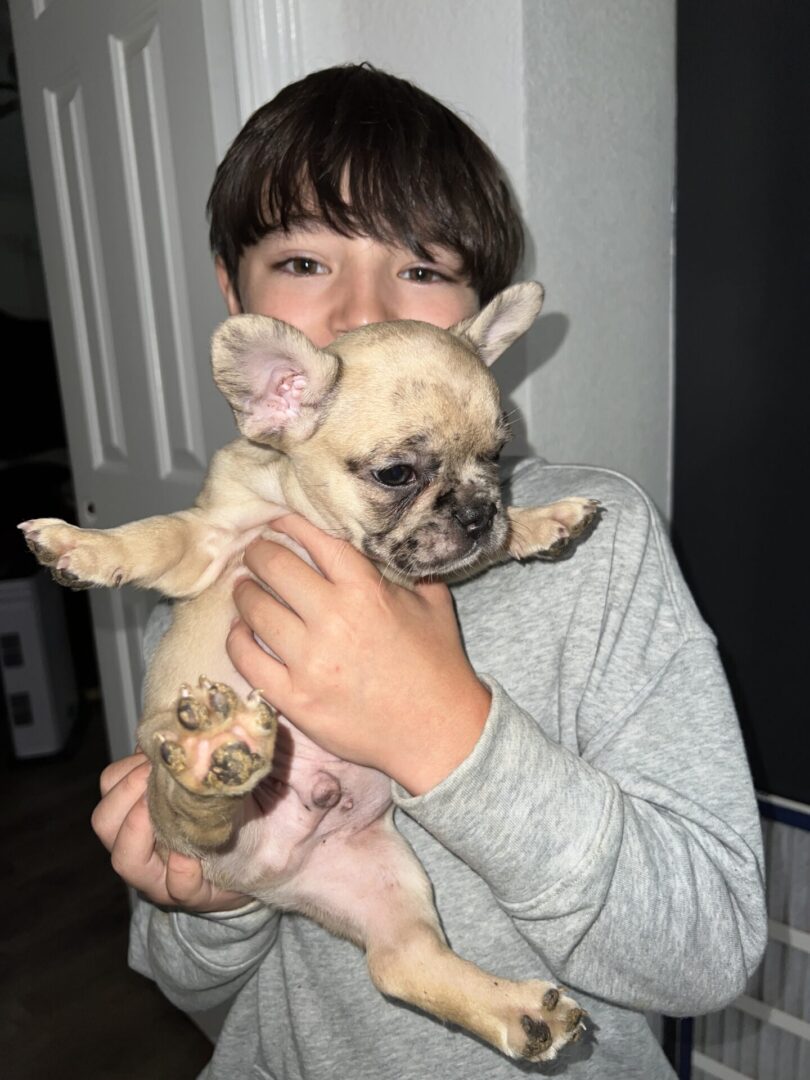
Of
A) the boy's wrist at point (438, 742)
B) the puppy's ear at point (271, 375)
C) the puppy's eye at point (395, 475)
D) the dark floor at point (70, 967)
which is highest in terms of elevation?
the puppy's ear at point (271, 375)

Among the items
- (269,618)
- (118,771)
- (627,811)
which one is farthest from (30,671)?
(627,811)

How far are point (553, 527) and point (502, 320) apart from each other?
31cm

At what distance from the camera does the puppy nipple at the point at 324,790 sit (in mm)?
1104

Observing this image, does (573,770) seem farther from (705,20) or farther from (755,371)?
(705,20)

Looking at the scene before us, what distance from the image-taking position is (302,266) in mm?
1235

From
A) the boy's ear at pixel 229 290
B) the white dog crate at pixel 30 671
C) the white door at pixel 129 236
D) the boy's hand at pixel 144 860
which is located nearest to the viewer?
the boy's hand at pixel 144 860

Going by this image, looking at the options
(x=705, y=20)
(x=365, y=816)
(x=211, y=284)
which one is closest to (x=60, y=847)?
(x=211, y=284)

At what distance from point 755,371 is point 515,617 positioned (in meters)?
0.95

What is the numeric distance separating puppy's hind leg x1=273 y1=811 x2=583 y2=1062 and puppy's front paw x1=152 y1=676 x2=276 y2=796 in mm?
335

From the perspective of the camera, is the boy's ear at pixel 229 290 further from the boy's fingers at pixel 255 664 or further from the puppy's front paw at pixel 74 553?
the boy's fingers at pixel 255 664

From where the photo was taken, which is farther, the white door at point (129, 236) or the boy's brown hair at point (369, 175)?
the white door at point (129, 236)

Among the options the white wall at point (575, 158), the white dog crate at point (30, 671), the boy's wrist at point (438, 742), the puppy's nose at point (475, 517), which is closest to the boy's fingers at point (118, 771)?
the boy's wrist at point (438, 742)

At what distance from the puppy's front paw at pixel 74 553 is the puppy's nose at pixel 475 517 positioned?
1.51 feet

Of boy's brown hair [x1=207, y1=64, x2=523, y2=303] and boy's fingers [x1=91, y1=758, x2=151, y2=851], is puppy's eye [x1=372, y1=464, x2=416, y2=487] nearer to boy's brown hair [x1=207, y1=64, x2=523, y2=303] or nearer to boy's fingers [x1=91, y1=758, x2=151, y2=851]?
boy's brown hair [x1=207, y1=64, x2=523, y2=303]
